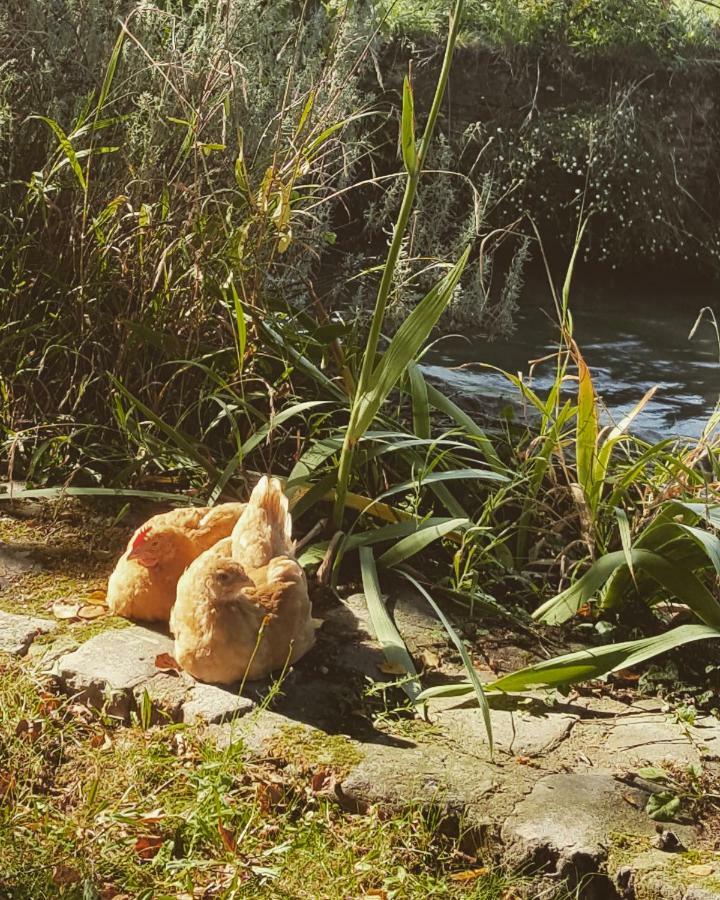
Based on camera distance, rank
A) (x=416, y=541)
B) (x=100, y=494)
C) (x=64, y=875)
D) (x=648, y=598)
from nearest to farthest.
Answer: (x=64, y=875), (x=416, y=541), (x=648, y=598), (x=100, y=494)

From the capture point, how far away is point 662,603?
10.8ft

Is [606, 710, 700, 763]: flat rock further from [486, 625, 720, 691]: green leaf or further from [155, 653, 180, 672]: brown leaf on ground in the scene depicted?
[155, 653, 180, 672]: brown leaf on ground

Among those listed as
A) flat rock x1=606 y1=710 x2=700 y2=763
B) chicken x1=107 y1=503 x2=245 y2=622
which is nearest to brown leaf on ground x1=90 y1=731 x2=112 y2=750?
chicken x1=107 y1=503 x2=245 y2=622

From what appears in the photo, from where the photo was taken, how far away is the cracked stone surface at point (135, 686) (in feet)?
8.15

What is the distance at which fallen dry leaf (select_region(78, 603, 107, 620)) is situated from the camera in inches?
113

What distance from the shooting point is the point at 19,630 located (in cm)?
277

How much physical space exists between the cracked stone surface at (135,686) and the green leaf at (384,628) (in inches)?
16.1

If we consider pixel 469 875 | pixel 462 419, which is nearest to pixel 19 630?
pixel 469 875

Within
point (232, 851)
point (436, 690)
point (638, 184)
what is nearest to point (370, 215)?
point (436, 690)

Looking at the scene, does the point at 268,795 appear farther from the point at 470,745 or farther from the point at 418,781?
the point at 470,745

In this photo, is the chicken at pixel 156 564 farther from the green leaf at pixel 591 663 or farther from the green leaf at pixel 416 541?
the green leaf at pixel 591 663

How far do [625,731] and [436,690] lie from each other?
48 centimetres

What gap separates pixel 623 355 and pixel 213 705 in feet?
15.1

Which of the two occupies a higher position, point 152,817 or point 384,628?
point 384,628
